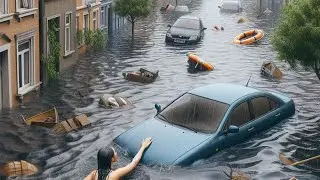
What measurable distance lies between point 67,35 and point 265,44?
14669 mm

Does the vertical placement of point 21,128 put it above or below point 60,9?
below

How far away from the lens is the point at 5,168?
35.0ft

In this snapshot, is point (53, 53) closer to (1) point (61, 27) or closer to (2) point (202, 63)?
(1) point (61, 27)

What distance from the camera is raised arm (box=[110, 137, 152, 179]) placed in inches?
343

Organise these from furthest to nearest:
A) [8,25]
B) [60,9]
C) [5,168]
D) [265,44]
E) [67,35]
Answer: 1. [265,44]
2. [67,35]
3. [60,9]
4. [8,25]
5. [5,168]

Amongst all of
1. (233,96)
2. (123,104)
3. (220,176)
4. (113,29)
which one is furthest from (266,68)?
(113,29)

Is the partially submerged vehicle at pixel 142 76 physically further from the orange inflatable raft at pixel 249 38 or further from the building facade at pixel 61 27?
the orange inflatable raft at pixel 249 38

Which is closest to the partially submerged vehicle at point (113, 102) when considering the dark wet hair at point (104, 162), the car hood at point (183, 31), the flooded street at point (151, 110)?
the flooded street at point (151, 110)

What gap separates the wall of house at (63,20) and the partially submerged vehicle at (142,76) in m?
3.35

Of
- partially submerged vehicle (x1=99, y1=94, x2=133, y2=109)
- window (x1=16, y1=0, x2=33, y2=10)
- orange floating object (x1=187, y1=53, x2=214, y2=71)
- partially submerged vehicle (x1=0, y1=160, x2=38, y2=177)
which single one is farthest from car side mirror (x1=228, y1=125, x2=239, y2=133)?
orange floating object (x1=187, y1=53, x2=214, y2=71)

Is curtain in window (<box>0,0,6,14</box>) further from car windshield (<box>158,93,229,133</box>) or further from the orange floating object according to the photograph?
the orange floating object

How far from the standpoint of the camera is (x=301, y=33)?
13.6 m

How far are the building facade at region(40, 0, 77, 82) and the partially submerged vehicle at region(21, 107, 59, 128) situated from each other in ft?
15.7

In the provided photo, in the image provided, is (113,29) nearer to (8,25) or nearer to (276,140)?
(8,25)
